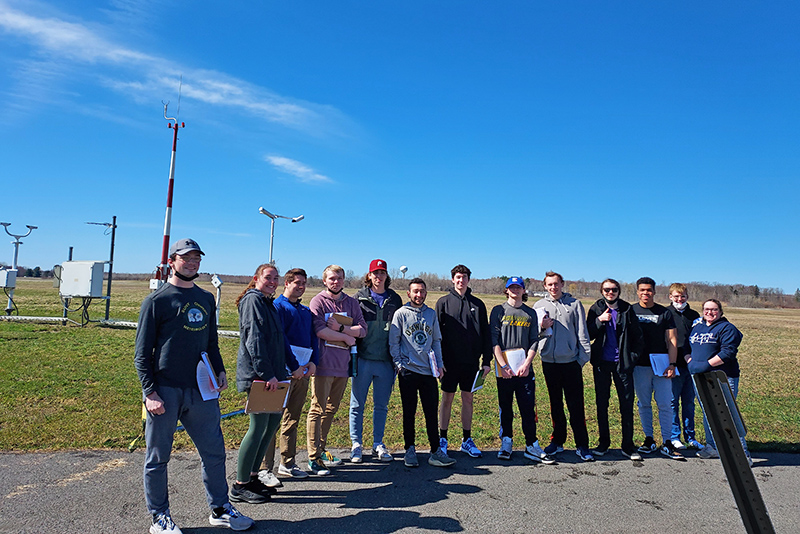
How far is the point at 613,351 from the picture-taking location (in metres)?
6.21

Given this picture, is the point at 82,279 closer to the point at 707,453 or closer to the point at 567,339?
the point at 567,339

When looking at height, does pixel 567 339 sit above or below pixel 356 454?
above

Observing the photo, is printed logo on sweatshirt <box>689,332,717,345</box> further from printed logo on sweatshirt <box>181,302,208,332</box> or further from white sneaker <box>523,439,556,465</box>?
printed logo on sweatshirt <box>181,302,208,332</box>

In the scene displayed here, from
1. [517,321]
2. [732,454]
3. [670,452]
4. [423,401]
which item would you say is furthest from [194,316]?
[670,452]

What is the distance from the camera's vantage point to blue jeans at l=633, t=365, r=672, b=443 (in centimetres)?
625

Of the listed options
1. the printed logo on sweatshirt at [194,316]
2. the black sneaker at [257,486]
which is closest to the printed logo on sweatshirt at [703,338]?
the black sneaker at [257,486]

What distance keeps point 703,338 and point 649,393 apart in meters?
1.08

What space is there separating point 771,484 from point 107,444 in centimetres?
719

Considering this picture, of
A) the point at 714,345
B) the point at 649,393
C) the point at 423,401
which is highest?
the point at 714,345

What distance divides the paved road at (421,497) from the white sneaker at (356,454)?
0.42 feet

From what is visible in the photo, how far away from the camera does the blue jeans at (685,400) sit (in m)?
6.69

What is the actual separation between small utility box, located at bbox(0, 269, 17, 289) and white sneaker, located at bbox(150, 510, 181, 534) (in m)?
22.4

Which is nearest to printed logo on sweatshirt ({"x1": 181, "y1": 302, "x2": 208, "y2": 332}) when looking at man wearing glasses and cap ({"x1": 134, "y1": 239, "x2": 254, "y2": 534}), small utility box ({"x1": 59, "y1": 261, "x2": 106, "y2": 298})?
man wearing glasses and cap ({"x1": 134, "y1": 239, "x2": 254, "y2": 534})

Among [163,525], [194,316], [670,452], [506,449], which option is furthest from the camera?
[670,452]
